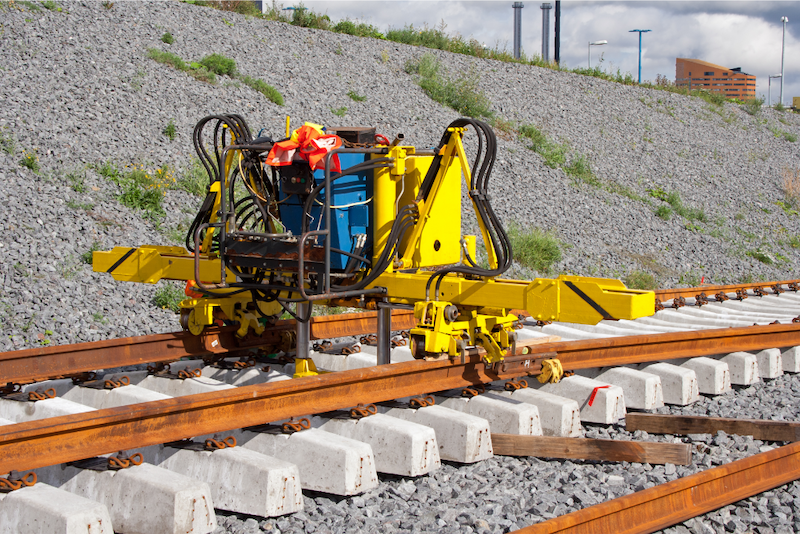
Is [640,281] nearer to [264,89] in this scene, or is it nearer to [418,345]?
[418,345]

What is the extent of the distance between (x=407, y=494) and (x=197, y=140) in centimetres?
364

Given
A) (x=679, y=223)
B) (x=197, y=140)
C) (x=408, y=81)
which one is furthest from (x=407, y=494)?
(x=408, y=81)

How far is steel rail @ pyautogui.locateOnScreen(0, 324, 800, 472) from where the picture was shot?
400 centimetres

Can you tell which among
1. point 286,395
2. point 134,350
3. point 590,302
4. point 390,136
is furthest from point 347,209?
point 390,136

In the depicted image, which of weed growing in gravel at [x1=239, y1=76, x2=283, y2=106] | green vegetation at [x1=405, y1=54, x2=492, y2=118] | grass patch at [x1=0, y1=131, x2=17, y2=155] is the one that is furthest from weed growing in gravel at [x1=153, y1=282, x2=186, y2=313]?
green vegetation at [x1=405, y1=54, x2=492, y2=118]

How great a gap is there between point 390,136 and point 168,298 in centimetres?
828

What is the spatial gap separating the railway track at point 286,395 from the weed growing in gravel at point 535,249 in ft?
12.1

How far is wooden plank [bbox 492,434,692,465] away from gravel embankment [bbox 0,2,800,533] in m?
0.08

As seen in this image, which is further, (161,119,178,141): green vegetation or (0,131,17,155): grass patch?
(161,119,178,141): green vegetation

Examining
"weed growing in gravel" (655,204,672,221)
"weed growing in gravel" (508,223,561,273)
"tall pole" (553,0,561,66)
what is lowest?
"weed growing in gravel" (508,223,561,273)

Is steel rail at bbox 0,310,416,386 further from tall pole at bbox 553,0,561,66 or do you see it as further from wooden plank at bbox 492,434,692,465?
tall pole at bbox 553,0,561,66

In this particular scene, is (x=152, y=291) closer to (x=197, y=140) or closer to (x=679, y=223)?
(x=197, y=140)

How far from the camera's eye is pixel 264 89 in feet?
52.9

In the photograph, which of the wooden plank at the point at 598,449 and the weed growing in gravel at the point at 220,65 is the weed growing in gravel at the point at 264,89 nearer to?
the weed growing in gravel at the point at 220,65
